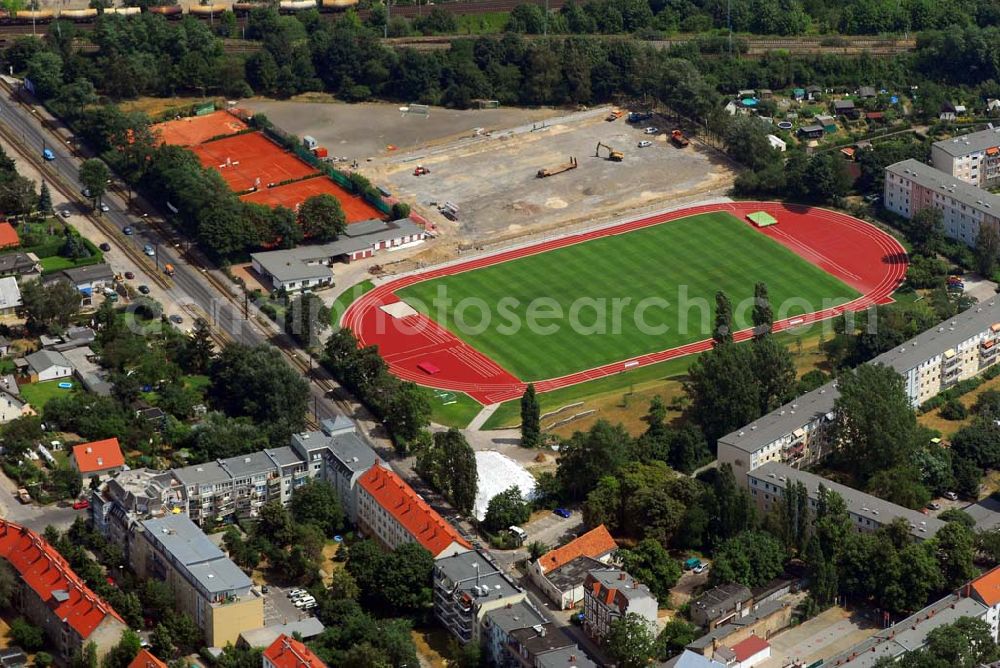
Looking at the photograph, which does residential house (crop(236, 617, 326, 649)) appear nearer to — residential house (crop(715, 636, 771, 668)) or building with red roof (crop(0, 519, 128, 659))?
building with red roof (crop(0, 519, 128, 659))

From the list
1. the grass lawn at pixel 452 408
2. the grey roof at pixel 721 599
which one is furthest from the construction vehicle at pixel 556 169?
the grey roof at pixel 721 599

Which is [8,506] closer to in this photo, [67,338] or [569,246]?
[67,338]

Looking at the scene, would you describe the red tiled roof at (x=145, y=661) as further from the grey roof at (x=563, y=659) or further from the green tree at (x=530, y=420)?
the green tree at (x=530, y=420)

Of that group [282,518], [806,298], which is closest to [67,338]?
[282,518]

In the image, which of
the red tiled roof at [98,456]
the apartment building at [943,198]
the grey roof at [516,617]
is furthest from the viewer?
the apartment building at [943,198]

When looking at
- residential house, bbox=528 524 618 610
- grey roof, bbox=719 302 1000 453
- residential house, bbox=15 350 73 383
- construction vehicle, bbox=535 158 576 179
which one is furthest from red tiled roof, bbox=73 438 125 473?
construction vehicle, bbox=535 158 576 179

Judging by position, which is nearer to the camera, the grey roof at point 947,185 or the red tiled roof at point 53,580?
the red tiled roof at point 53,580
